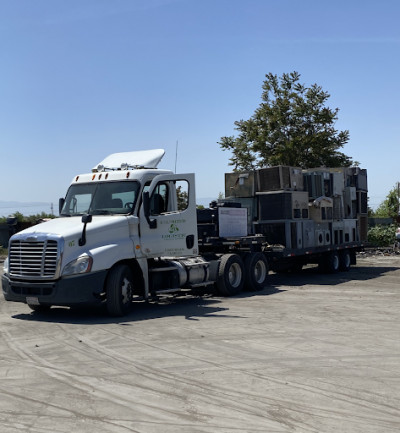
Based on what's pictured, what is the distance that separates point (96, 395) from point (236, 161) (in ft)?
93.4

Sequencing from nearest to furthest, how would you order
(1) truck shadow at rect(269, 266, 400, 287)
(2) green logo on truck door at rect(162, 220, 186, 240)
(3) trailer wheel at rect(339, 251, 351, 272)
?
(2) green logo on truck door at rect(162, 220, 186, 240), (1) truck shadow at rect(269, 266, 400, 287), (3) trailer wheel at rect(339, 251, 351, 272)

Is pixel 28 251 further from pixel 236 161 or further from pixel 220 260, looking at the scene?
pixel 236 161

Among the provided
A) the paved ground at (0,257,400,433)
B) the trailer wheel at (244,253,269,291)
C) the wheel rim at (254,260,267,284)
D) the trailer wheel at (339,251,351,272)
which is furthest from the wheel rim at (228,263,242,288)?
the trailer wheel at (339,251,351,272)

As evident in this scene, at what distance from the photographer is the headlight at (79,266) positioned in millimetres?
10945

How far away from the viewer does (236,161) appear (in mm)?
34156

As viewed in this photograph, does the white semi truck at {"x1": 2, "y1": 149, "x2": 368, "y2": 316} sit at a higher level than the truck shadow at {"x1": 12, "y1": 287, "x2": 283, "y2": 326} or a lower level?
higher

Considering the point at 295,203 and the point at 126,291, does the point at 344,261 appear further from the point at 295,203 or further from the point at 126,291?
the point at 126,291

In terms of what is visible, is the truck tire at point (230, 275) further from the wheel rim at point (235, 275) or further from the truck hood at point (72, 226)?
the truck hood at point (72, 226)

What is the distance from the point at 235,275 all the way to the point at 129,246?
410 cm

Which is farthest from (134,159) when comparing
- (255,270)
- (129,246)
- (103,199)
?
(255,270)

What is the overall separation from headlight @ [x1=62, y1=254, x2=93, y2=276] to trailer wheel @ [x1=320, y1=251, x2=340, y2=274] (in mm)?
10808

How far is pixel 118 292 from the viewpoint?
11.3 m

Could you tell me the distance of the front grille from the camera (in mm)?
10992

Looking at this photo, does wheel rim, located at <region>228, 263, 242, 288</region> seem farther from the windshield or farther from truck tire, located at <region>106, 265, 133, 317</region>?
truck tire, located at <region>106, 265, 133, 317</region>
